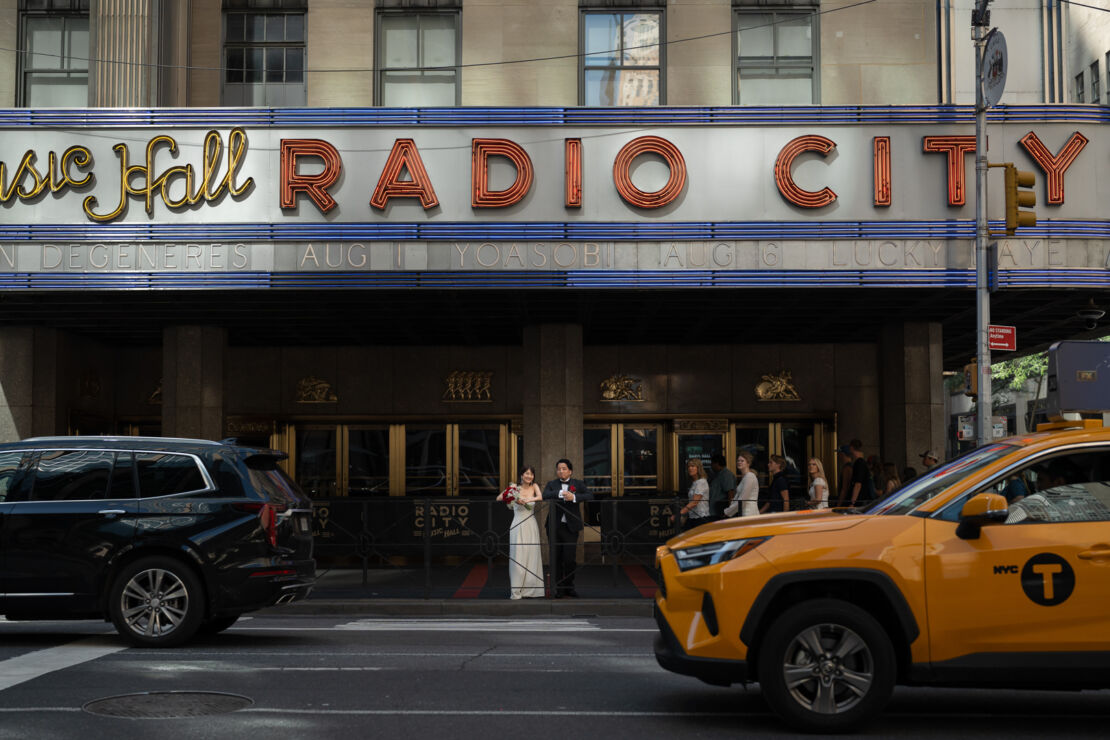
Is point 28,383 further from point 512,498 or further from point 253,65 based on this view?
point 512,498

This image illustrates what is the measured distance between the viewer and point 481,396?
2533 cm

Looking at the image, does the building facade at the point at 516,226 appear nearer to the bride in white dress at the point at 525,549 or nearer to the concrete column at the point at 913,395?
the concrete column at the point at 913,395

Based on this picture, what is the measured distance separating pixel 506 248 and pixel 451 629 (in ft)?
23.4

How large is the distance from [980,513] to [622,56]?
53.6ft

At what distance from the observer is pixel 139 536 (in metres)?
10.8

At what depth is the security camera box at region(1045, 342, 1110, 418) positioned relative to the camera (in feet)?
45.4

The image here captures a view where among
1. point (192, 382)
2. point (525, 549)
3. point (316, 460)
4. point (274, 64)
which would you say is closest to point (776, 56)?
point (274, 64)

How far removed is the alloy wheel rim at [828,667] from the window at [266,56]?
17.3 meters

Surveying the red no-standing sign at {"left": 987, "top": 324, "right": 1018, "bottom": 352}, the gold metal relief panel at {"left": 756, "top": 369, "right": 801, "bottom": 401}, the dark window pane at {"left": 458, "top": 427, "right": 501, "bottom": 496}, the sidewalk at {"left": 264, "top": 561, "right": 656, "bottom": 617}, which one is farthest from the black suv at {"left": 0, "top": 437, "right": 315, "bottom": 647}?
the gold metal relief panel at {"left": 756, "top": 369, "right": 801, "bottom": 401}

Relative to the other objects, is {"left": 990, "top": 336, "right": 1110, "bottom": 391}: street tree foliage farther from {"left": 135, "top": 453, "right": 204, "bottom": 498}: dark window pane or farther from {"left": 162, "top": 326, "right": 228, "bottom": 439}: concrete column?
{"left": 135, "top": 453, "right": 204, "bottom": 498}: dark window pane

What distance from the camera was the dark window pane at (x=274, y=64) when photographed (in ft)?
72.3

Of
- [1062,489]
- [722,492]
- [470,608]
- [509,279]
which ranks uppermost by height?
[509,279]

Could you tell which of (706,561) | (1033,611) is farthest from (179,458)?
(1033,611)

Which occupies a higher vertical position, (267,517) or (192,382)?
(192,382)
